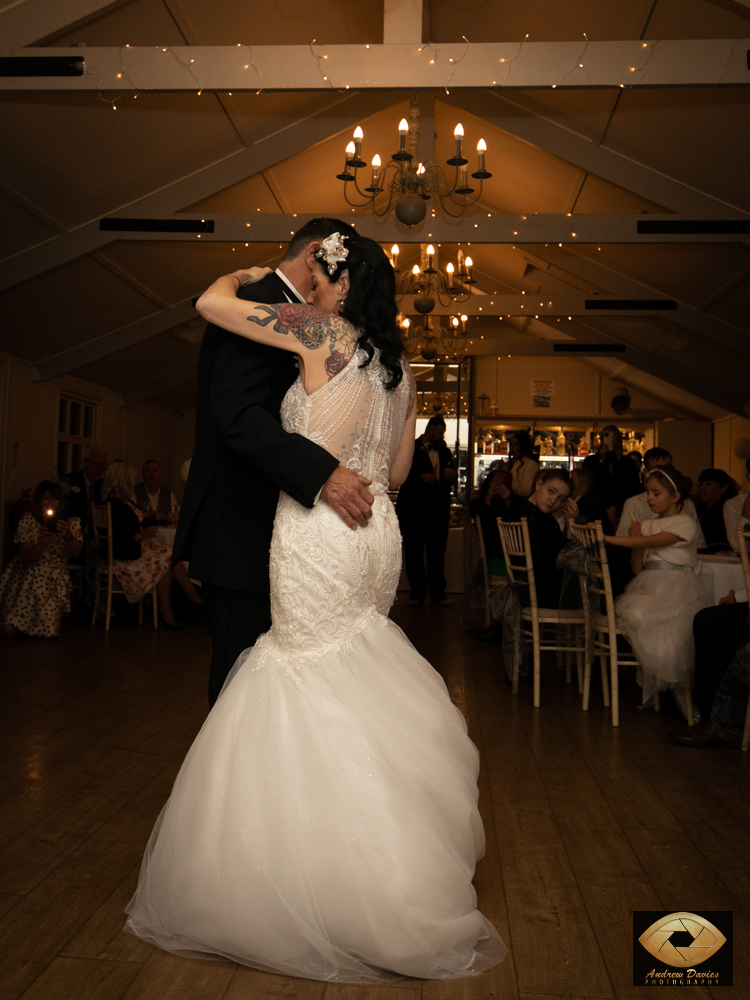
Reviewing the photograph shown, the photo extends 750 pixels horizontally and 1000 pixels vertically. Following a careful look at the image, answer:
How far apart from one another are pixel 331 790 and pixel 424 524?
23.9 ft

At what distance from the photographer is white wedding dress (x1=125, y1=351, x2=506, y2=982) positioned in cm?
164

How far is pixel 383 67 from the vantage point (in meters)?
4.44

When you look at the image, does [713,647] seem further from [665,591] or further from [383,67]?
[383,67]

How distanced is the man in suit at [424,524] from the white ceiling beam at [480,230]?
8.49 feet

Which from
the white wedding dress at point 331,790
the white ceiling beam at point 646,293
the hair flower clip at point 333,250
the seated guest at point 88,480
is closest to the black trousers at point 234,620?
the white wedding dress at point 331,790

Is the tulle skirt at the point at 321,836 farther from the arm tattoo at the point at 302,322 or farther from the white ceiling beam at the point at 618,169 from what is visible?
the white ceiling beam at the point at 618,169

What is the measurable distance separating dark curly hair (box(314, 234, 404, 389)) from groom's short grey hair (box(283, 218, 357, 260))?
0.15 feet

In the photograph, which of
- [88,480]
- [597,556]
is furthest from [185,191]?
[597,556]

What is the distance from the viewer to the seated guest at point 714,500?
20.6 feet

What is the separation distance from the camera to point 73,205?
6.50 m

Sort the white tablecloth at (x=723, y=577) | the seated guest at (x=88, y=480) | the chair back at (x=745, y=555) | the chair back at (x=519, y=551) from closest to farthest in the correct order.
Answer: the chair back at (x=745, y=555)
the white tablecloth at (x=723, y=577)
the chair back at (x=519, y=551)
the seated guest at (x=88, y=480)

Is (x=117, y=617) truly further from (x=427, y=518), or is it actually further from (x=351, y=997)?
(x=351, y=997)

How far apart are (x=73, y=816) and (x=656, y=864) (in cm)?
167

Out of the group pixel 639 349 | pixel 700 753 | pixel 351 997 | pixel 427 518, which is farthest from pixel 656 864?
pixel 639 349
